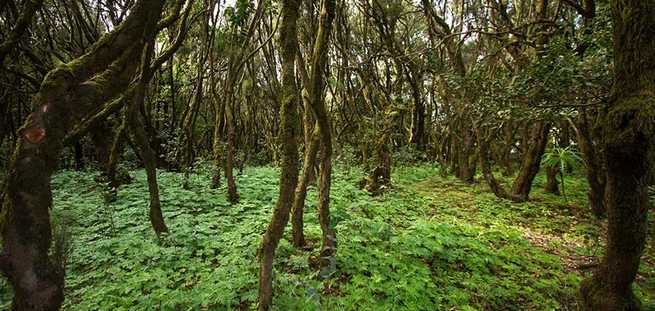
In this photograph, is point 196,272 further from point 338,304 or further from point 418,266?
point 418,266

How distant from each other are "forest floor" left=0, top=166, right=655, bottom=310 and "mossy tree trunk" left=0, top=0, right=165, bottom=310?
4.14ft

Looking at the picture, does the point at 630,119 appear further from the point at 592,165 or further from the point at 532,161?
the point at 532,161

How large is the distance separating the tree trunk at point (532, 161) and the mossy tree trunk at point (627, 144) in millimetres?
5168

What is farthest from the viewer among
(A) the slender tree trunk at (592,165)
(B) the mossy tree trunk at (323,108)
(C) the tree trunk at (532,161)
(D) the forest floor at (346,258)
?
(C) the tree trunk at (532,161)

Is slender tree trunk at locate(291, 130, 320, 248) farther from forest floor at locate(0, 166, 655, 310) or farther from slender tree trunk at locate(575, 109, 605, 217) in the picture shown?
slender tree trunk at locate(575, 109, 605, 217)

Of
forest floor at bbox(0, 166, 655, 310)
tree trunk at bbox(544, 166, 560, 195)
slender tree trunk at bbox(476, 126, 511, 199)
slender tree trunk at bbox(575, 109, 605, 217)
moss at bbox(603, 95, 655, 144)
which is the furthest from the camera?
tree trunk at bbox(544, 166, 560, 195)

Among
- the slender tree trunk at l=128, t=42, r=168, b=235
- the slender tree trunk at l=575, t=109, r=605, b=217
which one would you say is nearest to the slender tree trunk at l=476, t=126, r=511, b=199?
the slender tree trunk at l=575, t=109, r=605, b=217

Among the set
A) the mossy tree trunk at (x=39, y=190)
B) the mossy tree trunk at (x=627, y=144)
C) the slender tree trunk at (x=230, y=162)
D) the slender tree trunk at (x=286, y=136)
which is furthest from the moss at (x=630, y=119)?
the slender tree trunk at (x=230, y=162)

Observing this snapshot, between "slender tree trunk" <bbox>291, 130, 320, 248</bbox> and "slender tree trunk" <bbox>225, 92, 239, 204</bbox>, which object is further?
"slender tree trunk" <bbox>225, 92, 239, 204</bbox>

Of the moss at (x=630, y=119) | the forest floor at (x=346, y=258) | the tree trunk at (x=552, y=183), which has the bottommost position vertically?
the forest floor at (x=346, y=258)

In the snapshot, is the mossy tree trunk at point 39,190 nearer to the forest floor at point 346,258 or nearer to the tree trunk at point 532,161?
the forest floor at point 346,258

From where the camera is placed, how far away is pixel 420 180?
11.4m

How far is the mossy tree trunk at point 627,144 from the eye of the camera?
8.41ft

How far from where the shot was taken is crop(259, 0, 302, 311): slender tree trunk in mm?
3000
